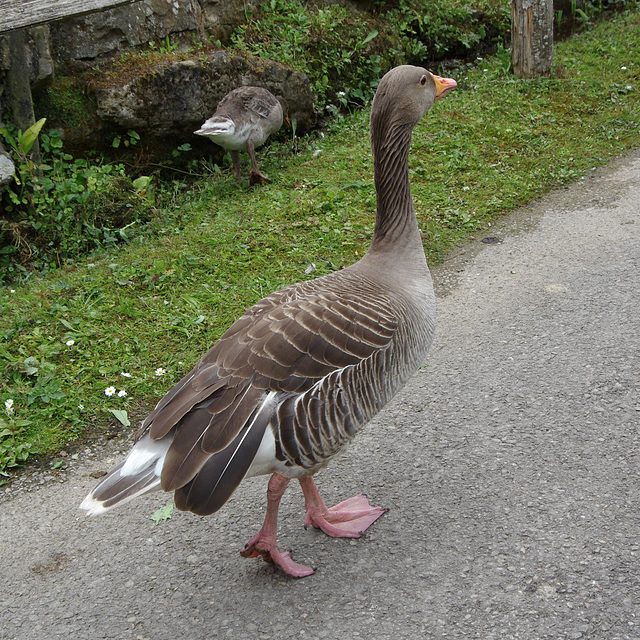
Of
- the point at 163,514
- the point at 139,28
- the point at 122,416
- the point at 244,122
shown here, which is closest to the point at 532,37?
the point at 244,122

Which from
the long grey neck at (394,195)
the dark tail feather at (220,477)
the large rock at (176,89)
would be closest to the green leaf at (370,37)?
the large rock at (176,89)

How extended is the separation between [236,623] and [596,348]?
2.76 meters

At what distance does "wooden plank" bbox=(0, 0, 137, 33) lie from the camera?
16.0 ft

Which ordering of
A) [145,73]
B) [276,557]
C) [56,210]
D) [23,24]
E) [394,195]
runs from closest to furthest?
[276,557], [394,195], [23,24], [56,210], [145,73]

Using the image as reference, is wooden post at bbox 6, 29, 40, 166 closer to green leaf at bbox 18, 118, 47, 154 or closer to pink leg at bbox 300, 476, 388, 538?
green leaf at bbox 18, 118, 47, 154

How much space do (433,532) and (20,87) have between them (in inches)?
210

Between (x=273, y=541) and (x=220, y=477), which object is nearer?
(x=220, y=477)

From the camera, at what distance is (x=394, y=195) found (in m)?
3.45

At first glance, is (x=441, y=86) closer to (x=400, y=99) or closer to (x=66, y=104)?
(x=400, y=99)

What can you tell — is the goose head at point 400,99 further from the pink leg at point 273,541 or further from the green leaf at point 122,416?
the green leaf at point 122,416

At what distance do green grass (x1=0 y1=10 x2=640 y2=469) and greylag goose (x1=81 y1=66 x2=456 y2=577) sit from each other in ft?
4.51

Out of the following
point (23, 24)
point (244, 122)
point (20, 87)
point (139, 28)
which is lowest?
point (244, 122)

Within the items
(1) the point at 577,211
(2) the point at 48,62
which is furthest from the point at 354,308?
(2) the point at 48,62

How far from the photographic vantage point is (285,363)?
2762mm
